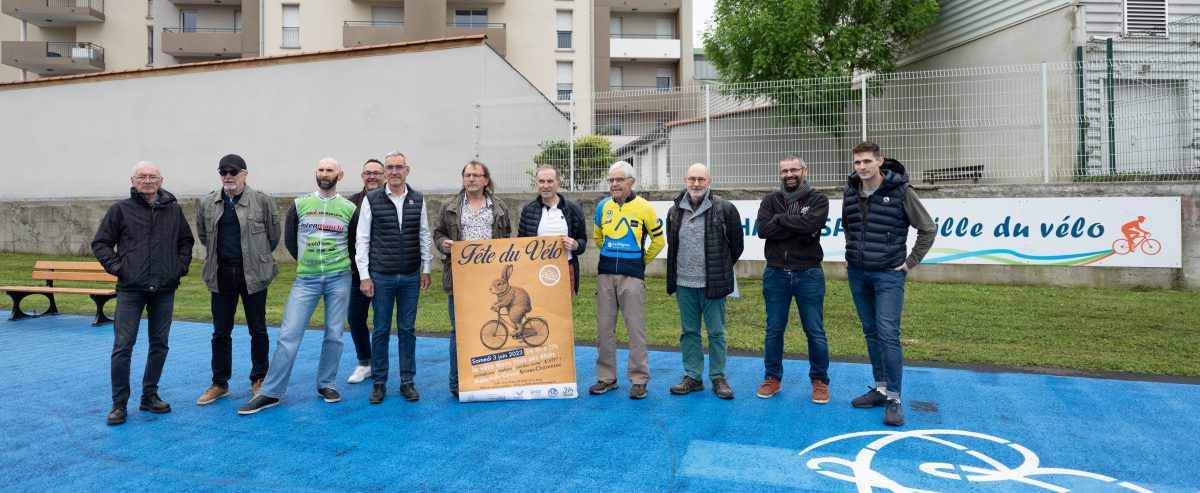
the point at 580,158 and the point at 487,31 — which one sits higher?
the point at 487,31

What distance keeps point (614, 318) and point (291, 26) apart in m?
34.0

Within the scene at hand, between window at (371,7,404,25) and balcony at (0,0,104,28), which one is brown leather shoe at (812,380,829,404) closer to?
window at (371,7,404,25)

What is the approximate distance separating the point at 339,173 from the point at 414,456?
8.05 ft

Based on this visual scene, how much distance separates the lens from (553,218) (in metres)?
5.44

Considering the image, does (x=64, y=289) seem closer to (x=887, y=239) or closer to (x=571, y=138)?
(x=571, y=138)

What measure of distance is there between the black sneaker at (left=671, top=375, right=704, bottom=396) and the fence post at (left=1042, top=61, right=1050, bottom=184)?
27.9 feet

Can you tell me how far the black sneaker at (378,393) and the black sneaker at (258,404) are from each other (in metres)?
0.70

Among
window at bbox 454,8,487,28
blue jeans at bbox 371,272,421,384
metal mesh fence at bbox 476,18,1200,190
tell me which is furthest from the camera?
window at bbox 454,8,487,28

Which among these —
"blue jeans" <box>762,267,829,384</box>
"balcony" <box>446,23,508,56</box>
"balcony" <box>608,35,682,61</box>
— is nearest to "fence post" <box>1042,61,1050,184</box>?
"blue jeans" <box>762,267,829,384</box>

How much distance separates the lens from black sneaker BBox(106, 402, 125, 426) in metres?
4.63

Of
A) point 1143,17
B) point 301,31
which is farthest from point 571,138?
point 301,31

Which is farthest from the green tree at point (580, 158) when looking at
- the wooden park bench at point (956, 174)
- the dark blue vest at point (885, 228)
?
the dark blue vest at point (885, 228)

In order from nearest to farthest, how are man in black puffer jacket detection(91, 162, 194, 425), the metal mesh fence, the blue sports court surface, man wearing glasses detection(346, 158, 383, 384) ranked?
the blue sports court surface < man in black puffer jacket detection(91, 162, 194, 425) < man wearing glasses detection(346, 158, 383, 384) < the metal mesh fence

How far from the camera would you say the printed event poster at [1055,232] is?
399 inches
